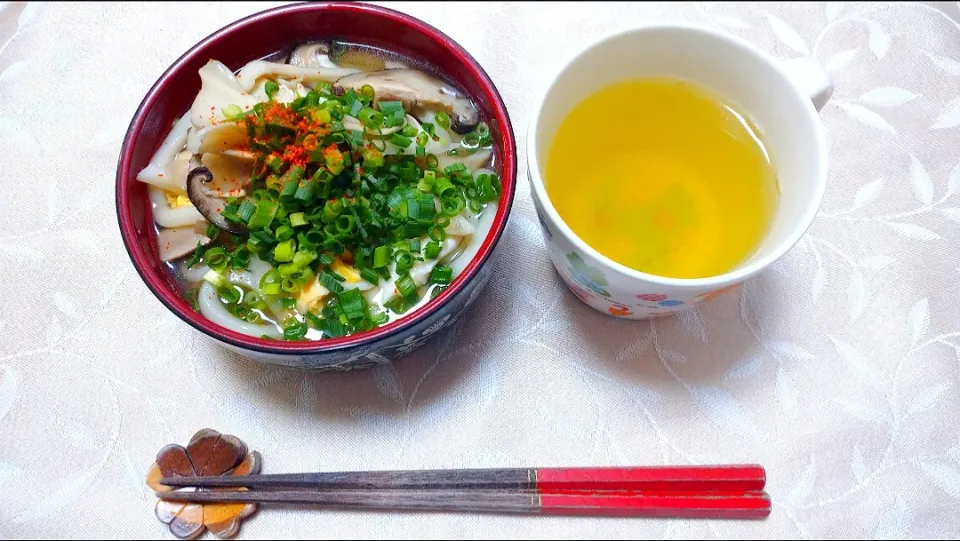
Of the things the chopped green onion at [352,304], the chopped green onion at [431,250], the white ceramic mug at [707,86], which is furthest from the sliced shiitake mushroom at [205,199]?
the white ceramic mug at [707,86]

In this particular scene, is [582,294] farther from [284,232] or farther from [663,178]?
[284,232]

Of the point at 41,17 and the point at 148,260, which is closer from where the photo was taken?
the point at 148,260

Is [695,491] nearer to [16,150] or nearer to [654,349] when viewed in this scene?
[654,349]

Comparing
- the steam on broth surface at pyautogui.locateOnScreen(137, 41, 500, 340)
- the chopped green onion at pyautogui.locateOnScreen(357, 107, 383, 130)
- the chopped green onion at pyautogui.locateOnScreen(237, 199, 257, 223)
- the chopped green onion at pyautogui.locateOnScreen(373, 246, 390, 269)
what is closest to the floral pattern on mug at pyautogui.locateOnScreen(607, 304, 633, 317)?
the steam on broth surface at pyautogui.locateOnScreen(137, 41, 500, 340)

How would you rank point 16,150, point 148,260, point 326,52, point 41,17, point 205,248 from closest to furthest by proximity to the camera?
point 148,260, point 205,248, point 326,52, point 16,150, point 41,17

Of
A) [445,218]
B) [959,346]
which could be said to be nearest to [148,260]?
[445,218]

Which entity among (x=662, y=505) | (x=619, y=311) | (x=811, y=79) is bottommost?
(x=662, y=505)

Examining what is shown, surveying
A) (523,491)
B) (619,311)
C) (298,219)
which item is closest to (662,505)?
(523,491)
